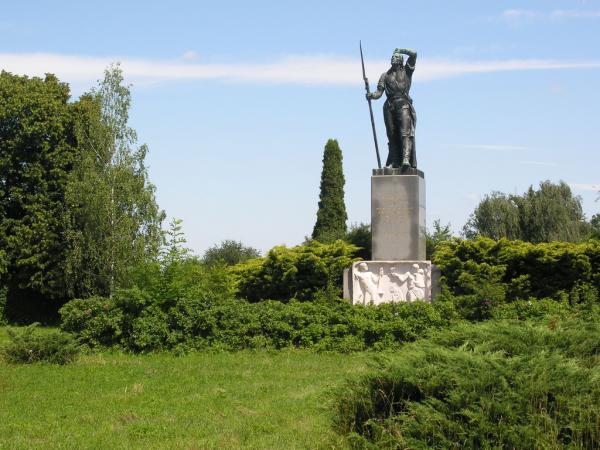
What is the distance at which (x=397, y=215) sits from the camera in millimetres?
18875

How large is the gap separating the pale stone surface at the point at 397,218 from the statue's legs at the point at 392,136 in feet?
2.53

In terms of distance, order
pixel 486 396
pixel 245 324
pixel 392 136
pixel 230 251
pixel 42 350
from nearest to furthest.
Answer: pixel 486 396, pixel 42 350, pixel 245 324, pixel 392 136, pixel 230 251

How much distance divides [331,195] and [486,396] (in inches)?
1272

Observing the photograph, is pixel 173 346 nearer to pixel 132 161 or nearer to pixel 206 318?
pixel 206 318

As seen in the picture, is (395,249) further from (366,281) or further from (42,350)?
(42,350)

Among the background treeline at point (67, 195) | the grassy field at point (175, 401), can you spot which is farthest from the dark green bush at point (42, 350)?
the background treeline at point (67, 195)

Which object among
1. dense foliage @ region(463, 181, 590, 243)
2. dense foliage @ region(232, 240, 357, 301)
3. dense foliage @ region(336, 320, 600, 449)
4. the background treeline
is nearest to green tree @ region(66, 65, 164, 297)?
the background treeline

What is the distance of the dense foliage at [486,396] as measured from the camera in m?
6.34

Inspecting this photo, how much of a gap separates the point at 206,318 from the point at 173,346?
728 mm

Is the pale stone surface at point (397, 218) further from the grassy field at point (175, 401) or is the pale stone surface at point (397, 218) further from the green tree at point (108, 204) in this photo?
the green tree at point (108, 204)

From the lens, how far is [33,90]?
31000 mm

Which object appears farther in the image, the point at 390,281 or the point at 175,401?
the point at 390,281

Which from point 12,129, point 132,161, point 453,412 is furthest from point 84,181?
point 453,412

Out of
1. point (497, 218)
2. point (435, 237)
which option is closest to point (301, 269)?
point (435, 237)
